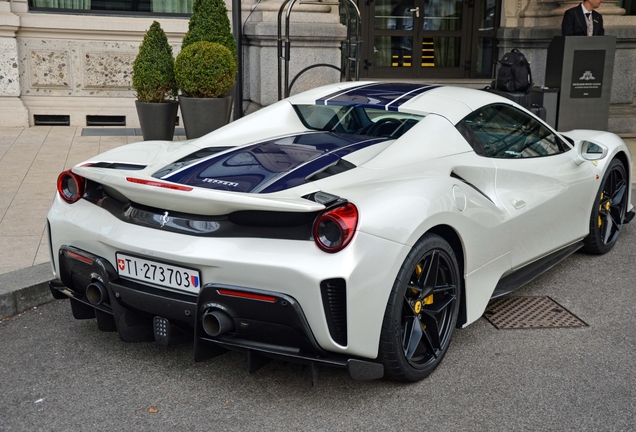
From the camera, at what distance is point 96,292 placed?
356 centimetres

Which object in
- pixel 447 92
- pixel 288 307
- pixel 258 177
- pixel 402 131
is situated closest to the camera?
pixel 288 307

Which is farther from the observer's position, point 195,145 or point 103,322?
point 195,145

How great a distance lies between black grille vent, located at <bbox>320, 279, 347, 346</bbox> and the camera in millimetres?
3105

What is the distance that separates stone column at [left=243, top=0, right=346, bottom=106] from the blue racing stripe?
6173 mm

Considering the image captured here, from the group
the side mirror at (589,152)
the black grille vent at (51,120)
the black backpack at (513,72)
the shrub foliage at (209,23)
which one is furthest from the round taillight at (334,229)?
the black grille vent at (51,120)

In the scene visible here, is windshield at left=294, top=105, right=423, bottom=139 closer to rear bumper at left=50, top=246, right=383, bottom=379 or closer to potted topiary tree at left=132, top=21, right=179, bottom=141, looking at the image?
rear bumper at left=50, top=246, right=383, bottom=379

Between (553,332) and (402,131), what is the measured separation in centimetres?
140

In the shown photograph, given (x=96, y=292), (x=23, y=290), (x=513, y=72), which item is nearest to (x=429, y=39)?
(x=513, y=72)

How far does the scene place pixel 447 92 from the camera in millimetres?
4574

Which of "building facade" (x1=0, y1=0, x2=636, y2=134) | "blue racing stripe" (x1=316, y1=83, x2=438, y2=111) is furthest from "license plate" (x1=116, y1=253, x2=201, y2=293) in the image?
"building facade" (x1=0, y1=0, x2=636, y2=134)

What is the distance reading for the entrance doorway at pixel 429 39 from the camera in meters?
13.9

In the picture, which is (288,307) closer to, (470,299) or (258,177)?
(258,177)

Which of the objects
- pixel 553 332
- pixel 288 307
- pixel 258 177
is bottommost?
pixel 553 332

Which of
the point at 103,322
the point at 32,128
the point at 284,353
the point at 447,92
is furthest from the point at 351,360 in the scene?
the point at 32,128
